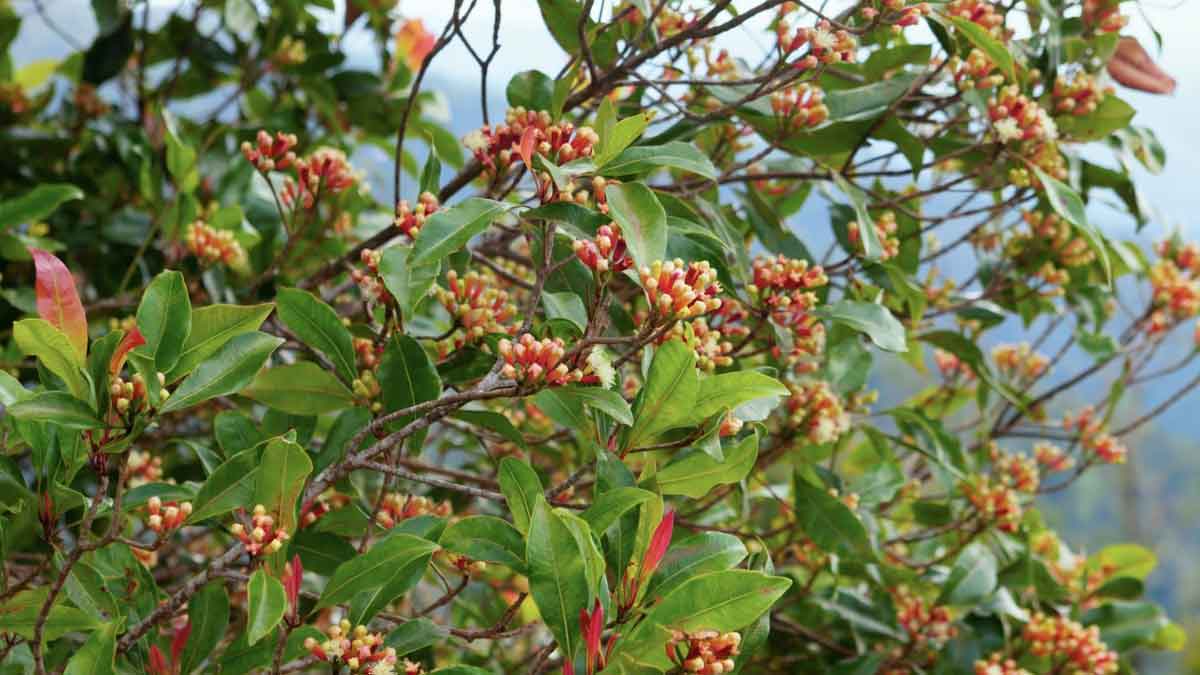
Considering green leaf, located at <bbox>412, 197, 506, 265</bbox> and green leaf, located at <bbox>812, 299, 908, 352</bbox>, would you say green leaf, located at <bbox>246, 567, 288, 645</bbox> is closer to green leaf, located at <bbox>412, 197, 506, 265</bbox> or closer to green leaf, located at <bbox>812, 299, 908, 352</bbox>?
green leaf, located at <bbox>412, 197, 506, 265</bbox>

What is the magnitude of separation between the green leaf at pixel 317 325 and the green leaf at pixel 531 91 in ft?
1.03

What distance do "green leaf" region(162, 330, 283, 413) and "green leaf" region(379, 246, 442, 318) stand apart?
10 cm

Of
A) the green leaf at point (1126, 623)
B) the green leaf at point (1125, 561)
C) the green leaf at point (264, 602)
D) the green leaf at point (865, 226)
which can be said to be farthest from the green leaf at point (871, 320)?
the green leaf at point (1125, 561)

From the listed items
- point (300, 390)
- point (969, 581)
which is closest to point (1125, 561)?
point (969, 581)

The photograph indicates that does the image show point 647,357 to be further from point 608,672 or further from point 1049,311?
point 1049,311

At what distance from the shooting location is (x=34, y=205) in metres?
1.47

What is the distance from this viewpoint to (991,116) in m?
1.45

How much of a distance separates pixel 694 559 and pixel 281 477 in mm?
355

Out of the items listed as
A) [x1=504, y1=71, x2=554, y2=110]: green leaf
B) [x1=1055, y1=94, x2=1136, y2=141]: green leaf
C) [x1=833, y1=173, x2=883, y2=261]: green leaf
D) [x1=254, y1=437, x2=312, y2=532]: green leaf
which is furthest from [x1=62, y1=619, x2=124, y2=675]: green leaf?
[x1=1055, y1=94, x2=1136, y2=141]: green leaf

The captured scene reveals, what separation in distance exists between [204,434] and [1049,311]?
144cm

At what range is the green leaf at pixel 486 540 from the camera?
94cm

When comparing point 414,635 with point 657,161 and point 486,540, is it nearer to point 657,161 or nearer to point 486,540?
point 486,540

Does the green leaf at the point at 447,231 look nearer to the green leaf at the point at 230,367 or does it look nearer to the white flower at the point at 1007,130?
the green leaf at the point at 230,367

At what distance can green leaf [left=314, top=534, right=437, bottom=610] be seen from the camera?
36.2 inches
